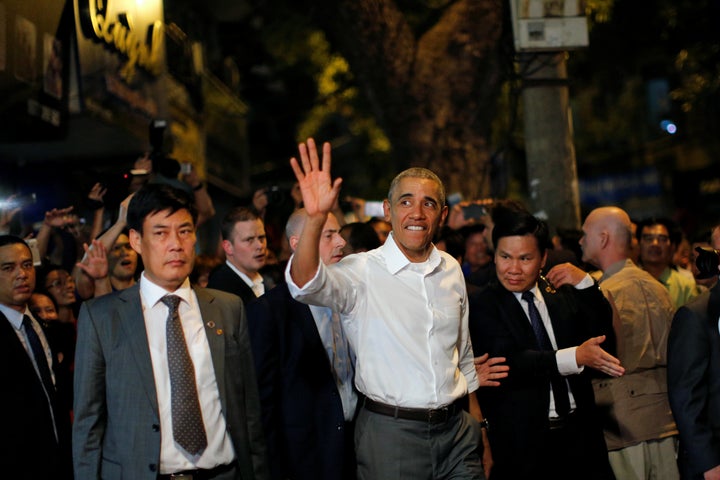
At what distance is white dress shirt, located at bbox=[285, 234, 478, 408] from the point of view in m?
5.06

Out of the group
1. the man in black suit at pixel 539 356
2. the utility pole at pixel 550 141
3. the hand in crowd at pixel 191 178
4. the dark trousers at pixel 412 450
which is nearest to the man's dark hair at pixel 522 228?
the man in black suit at pixel 539 356

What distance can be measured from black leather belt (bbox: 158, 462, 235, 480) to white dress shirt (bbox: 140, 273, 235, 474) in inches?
0.8

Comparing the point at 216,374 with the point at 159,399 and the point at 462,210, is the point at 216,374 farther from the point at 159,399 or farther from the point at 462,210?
the point at 462,210

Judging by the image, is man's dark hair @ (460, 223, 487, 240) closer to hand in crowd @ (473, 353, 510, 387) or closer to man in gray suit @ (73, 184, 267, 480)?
hand in crowd @ (473, 353, 510, 387)

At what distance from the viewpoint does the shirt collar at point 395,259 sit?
17.0 ft

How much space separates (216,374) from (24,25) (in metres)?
5.78

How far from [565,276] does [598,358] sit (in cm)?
79

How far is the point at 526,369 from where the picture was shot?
582cm

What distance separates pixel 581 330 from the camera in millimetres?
6172

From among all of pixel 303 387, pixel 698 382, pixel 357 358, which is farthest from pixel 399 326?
pixel 698 382

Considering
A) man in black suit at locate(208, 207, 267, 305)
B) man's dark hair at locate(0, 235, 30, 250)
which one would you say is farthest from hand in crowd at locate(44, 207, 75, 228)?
man in black suit at locate(208, 207, 267, 305)

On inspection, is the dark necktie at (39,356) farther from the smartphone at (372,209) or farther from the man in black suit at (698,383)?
the smartphone at (372,209)

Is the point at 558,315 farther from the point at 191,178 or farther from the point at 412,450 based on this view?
the point at 191,178

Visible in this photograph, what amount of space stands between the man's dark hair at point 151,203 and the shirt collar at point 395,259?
1.13 m
